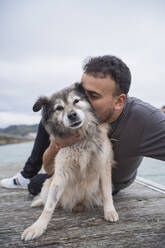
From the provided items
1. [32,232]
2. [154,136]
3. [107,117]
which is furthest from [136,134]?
[32,232]

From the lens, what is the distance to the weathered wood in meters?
1.34

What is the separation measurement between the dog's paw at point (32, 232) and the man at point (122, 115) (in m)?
0.70

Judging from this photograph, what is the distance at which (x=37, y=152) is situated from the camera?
2.50 metres

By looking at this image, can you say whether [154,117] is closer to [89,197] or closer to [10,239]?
[89,197]

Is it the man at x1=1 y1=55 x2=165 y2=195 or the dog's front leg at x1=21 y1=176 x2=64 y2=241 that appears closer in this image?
the dog's front leg at x1=21 y1=176 x2=64 y2=241

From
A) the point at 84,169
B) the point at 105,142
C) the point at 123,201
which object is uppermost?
the point at 105,142

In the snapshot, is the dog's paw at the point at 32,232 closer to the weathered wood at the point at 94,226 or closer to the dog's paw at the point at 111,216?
the weathered wood at the point at 94,226

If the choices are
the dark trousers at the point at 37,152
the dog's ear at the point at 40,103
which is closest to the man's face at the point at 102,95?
the dog's ear at the point at 40,103

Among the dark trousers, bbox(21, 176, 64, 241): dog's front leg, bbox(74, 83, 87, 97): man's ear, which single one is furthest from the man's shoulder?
the dark trousers

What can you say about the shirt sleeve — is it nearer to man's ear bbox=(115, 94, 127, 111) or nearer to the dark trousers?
man's ear bbox=(115, 94, 127, 111)

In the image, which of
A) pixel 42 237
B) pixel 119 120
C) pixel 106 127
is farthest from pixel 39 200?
pixel 119 120

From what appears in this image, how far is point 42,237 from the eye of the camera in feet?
4.70

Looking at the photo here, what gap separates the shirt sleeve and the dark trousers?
1166mm

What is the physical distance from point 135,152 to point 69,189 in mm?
726
